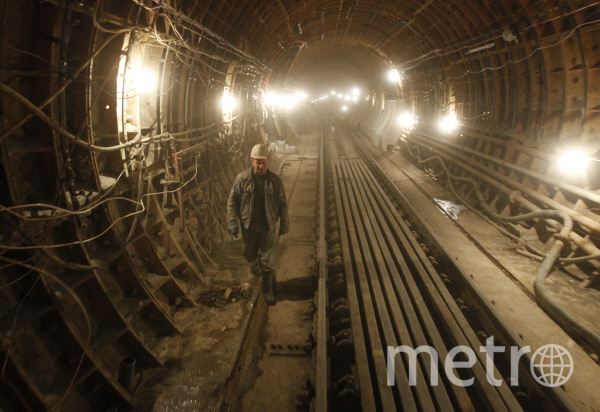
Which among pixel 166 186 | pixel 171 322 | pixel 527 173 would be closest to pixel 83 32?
pixel 166 186

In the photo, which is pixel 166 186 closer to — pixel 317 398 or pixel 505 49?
pixel 317 398

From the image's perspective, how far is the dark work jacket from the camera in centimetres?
429

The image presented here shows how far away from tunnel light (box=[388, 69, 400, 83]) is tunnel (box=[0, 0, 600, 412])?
8192 mm

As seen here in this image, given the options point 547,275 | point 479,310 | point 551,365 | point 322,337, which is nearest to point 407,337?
point 322,337

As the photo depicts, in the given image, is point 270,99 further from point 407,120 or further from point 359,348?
point 359,348

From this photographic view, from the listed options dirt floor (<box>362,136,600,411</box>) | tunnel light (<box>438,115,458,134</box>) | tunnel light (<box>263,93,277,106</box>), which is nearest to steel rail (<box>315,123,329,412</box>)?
dirt floor (<box>362,136,600,411</box>)

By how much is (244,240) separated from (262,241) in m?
0.34

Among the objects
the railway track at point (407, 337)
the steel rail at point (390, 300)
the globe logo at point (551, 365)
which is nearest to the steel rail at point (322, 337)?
the railway track at point (407, 337)

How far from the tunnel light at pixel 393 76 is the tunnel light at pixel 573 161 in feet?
41.9

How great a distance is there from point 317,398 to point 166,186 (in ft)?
13.4

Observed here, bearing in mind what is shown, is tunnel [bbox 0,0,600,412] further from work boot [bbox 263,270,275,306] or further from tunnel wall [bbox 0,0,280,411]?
work boot [bbox 263,270,275,306]

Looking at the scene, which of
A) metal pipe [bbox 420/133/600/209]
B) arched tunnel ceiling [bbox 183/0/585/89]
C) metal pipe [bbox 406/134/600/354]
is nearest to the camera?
metal pipe [bbox 406/134/600/354]

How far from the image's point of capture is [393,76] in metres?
18.0

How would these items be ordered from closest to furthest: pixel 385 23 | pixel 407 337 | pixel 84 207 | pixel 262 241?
pixel 84 207
pixel 407 337
pixel 262 241
pixel 385 23
